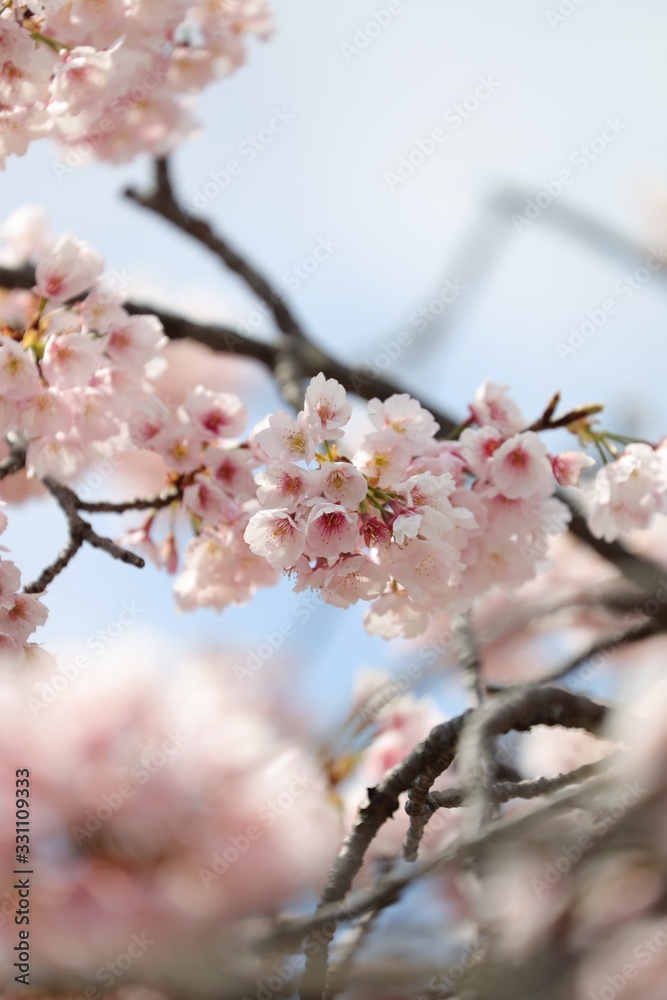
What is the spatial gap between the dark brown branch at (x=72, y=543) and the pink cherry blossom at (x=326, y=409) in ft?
1.41

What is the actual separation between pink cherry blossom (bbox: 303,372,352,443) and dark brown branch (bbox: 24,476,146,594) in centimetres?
43

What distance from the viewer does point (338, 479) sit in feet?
3.97

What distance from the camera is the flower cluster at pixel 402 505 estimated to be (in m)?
1.20

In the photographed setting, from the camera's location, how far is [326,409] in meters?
1.21

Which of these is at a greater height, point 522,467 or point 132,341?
point 522,467

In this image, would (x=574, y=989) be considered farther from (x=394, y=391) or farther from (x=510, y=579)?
(x=394, y=391)

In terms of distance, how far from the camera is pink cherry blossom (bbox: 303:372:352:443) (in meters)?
1.20

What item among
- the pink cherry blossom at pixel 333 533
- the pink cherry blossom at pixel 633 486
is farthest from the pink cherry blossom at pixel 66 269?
the pink cherry blossom at pixel 633 486

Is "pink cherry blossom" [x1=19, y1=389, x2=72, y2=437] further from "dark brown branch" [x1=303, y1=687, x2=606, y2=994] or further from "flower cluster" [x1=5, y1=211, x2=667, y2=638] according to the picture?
"dark brown branch" [x1=303, y1=687, x2=606, y2=994]

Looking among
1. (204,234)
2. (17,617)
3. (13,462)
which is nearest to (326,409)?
(17,617)

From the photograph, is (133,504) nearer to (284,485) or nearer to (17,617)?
(17,617)

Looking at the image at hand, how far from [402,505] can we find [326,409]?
0.18 meters

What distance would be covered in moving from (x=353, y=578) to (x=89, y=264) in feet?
2.66

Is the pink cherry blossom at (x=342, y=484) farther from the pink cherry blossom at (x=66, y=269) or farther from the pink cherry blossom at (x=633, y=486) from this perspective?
the pink cherry blossom at (x=66, y=269)
